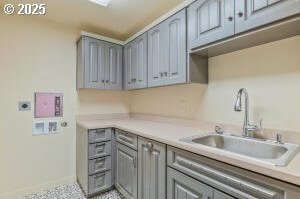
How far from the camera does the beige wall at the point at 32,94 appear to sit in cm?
209

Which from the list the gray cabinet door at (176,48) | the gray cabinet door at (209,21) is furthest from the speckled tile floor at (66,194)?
the gray cabinet door at (209,21)

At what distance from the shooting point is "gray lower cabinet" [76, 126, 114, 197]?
2074 mm

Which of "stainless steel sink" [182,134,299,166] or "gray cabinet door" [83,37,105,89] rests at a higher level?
"gray cabinet door" [83,37,105,89]

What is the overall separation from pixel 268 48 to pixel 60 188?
109 inches

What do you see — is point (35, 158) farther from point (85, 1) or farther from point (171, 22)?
point (171, 22)

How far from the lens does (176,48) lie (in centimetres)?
177

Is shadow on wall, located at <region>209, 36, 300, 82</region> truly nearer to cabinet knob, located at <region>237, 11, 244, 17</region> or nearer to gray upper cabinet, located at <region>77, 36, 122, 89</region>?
cabinet knob, located at <region>237, 11, 244, 17</region>

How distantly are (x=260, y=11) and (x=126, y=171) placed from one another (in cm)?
184

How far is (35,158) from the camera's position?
227cm

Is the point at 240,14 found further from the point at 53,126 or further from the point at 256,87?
the point at 53,126

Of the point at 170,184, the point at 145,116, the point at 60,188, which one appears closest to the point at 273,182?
the point at 170,184

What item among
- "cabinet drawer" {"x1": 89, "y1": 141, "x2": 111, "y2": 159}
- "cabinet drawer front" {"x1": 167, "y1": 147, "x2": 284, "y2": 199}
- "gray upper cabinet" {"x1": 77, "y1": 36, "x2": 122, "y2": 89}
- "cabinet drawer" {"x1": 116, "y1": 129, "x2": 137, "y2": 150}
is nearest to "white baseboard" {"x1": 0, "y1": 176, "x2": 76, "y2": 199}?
"cabinet drawer" {"x1": 89, "y1": 141, "x2": 111, "y2": 159}

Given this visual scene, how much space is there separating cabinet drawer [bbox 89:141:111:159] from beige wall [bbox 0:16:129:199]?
605mm

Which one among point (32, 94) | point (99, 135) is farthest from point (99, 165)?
point (32, 94)
